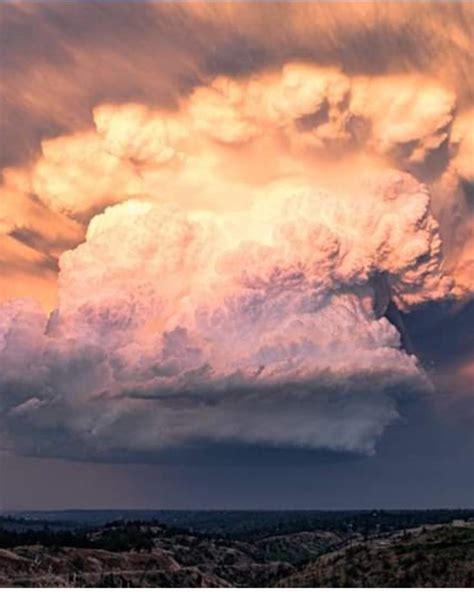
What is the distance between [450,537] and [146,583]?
79.2 metres

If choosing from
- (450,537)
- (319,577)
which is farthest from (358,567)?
A: (450,537)

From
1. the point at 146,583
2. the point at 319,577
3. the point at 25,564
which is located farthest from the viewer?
the point at 146,583

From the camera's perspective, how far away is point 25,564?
176 m

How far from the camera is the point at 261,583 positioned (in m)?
200

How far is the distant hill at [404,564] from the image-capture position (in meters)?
124

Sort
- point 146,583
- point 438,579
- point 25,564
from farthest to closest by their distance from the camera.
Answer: point 146,583
point 25,564
point 438,579

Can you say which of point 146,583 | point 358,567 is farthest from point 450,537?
point 146,583

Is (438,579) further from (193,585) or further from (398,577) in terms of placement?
(193,585)

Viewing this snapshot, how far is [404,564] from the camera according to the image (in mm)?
133875

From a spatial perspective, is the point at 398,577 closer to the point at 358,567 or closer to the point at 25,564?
the point at 358,567

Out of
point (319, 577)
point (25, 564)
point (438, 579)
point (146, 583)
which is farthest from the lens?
point (146, 583)

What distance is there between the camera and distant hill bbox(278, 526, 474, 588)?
406 feet

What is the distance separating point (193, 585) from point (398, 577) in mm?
81703

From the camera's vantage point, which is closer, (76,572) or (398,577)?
(398,577)
